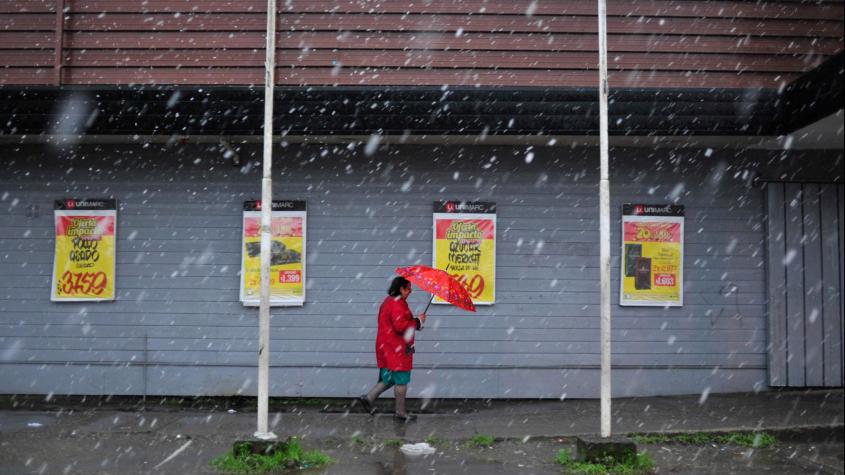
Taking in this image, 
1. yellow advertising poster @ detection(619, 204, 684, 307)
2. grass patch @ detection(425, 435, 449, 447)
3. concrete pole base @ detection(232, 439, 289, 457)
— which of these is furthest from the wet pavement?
yellow advertising poster @ detection(619, 204, 684, 307)

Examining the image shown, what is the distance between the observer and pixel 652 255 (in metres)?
10.2

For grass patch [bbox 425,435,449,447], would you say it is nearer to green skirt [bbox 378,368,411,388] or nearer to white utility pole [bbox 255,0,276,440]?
green skirt [bbox 378,368,411,388]

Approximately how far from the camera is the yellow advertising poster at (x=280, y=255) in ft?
33.2

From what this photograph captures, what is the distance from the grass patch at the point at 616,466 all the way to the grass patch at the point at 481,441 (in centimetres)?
105

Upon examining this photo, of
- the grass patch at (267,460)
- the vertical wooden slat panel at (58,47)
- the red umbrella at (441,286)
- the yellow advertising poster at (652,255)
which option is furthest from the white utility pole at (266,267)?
the yellow advertising poster at (652,255)

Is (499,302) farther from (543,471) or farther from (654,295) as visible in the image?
(543,471)

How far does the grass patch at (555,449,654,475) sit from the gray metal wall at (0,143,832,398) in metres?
3.19

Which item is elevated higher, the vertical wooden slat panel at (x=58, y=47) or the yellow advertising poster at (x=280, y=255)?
the vertical wooden slat panel at (x=58, y=47)

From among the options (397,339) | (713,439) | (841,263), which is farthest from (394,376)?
(841,263)

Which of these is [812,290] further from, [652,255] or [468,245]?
[468,245]

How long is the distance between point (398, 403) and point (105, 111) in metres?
5.32

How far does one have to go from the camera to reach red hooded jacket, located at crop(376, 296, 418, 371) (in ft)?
28.3

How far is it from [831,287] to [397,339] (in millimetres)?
6404

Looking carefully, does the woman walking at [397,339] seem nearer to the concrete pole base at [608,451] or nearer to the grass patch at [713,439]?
the concrete pole base at [608,451]
